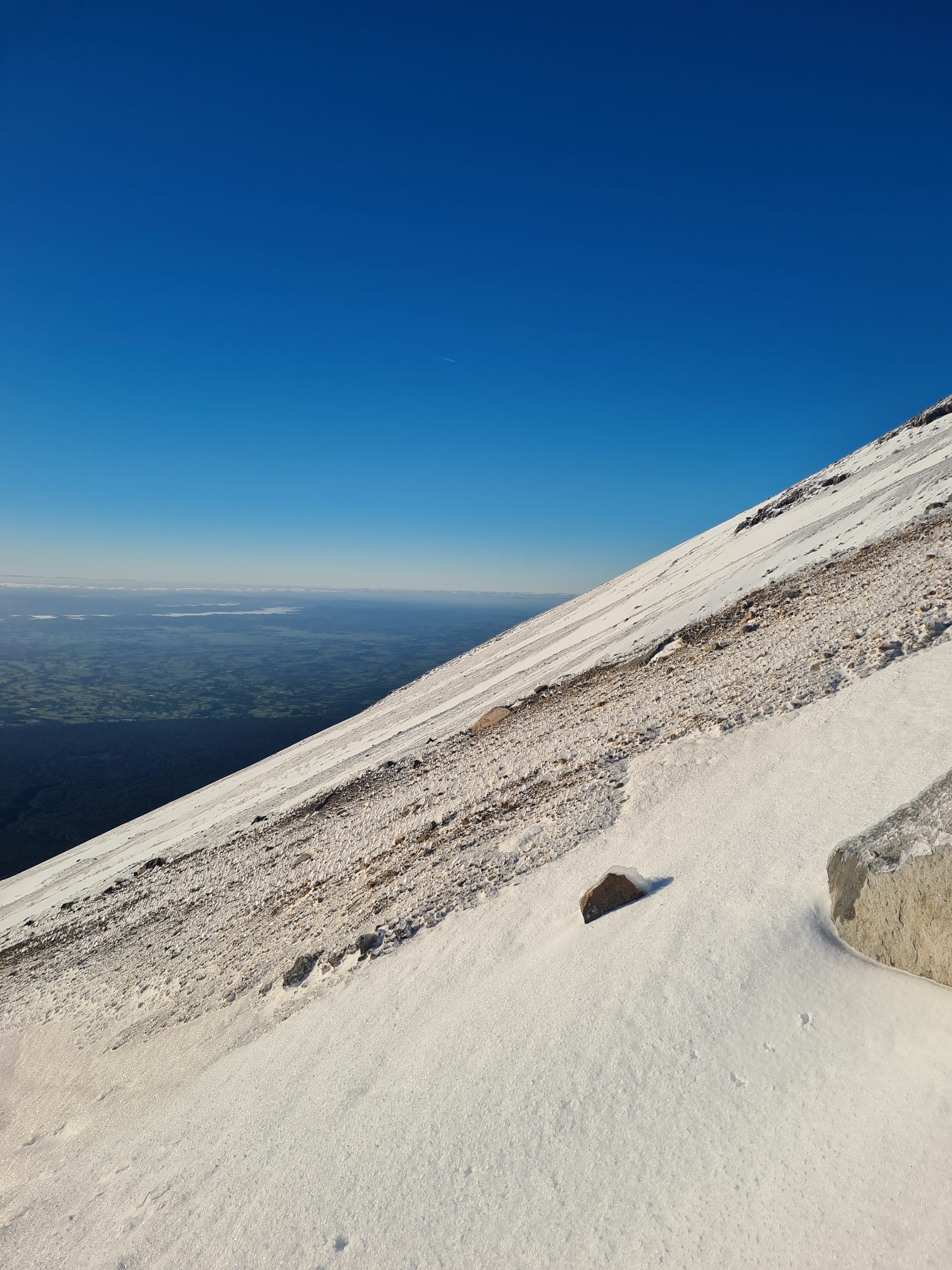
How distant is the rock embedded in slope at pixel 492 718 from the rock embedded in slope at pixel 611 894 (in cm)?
1009

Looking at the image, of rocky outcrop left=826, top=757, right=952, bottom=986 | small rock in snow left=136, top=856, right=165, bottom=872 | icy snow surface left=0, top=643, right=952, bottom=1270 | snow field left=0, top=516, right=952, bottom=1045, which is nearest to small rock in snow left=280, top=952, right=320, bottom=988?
snow field left=0, top=516, right=952, bottom=1045

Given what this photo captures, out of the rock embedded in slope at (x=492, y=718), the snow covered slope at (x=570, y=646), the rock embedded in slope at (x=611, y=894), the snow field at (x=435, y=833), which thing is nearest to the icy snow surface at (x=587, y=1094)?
the rock embedded in slope at (x=611, y=894)

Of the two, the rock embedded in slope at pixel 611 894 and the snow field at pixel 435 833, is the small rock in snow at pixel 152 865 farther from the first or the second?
the rock embedded in slope at pixel 611 894

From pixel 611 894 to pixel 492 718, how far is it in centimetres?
1077

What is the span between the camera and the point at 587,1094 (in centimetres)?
429

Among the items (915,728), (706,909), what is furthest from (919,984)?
(915,728)

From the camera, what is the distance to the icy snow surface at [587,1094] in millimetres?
3359

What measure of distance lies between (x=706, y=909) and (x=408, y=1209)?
3439 millimetres

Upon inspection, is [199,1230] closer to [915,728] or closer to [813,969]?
[813,969]

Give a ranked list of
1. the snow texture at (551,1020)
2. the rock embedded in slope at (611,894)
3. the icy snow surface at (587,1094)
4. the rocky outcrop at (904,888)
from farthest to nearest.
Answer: the rock embedded in slope at (611,894) < the rocky outcrop at (904,888) < the snow texture at (551,1020) < the icy snow surface at (587,1094)

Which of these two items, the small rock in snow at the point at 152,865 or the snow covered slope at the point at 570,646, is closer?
A: the small rock in snow at the point at 152,865

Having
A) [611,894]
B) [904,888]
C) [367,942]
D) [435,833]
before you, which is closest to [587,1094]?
[611,894]

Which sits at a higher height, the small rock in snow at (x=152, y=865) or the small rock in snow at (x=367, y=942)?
the small rock in snow at (x=367, y=942)

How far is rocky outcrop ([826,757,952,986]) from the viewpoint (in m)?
4.01
